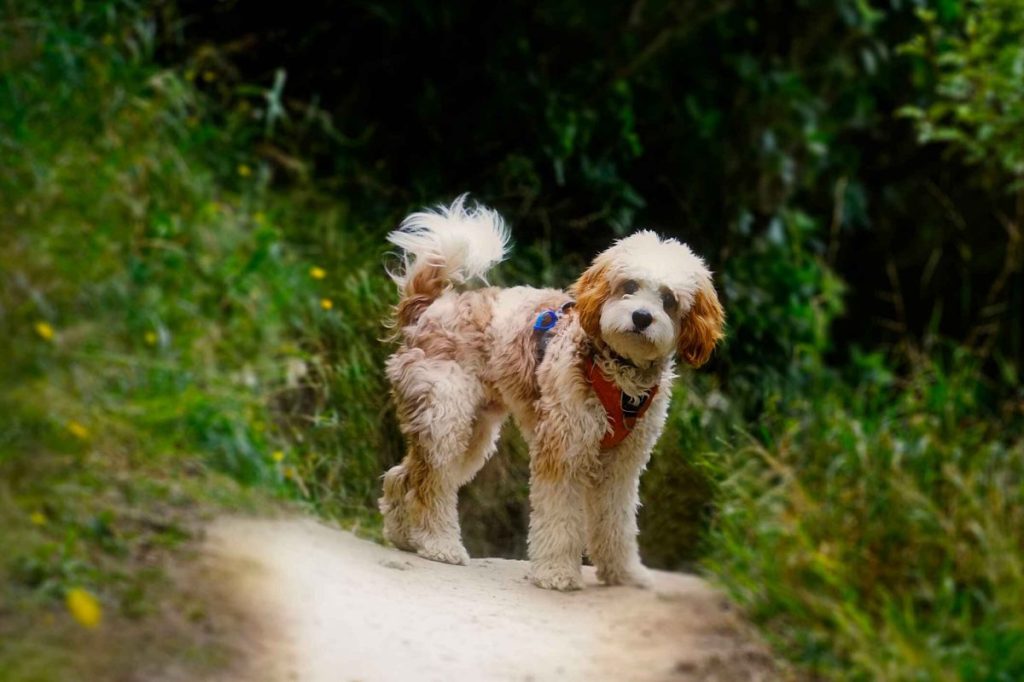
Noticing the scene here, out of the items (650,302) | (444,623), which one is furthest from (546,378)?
(444,623)

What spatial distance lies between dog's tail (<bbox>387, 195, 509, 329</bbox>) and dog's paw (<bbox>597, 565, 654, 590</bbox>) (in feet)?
4.51

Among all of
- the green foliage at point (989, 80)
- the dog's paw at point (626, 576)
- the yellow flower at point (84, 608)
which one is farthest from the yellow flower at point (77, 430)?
the green foliage at point (989, 80)

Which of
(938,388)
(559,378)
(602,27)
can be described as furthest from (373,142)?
(938,388)

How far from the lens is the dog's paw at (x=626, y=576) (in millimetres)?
5418

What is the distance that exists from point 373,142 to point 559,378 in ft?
11.0

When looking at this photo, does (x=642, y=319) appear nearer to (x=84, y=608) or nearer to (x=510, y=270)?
(x=84, y=608)

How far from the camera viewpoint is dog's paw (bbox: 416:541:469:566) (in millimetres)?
5715

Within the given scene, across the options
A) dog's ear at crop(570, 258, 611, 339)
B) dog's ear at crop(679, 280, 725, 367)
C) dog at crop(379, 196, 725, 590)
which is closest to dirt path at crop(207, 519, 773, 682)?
dog at crop(379, 196, 725, 590)

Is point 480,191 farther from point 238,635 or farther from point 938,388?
point 238,635

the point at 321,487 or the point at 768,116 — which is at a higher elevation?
the point at 768,116

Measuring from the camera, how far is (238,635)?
4.38m

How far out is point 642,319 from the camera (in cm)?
504

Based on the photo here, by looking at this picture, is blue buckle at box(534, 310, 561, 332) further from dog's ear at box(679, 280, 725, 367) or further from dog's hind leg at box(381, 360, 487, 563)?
dog's ear at box(679, 280, 725, 367)

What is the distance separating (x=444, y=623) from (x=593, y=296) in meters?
1.35
